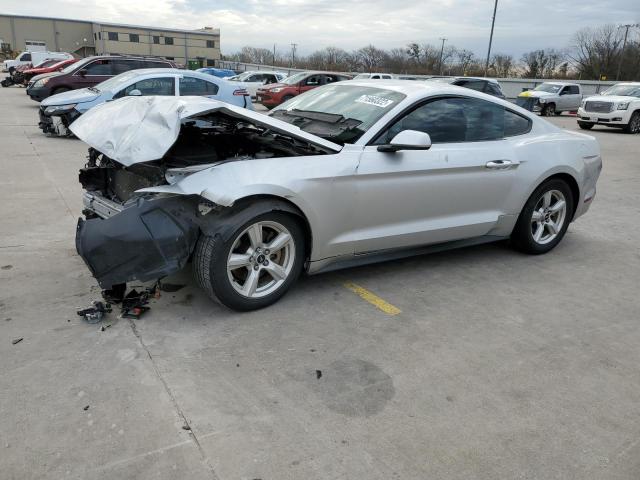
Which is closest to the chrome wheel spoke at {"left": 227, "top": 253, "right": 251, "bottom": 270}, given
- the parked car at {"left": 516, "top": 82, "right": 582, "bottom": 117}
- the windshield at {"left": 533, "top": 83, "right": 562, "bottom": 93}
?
the parked car at {"left": 516, "top": 82, "right": 582, "bottom": 117}

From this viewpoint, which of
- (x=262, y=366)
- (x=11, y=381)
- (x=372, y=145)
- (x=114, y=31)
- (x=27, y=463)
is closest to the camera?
(x=27, y=463)

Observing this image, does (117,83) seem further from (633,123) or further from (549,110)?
(549,110)

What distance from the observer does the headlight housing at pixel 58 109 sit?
11.5 m

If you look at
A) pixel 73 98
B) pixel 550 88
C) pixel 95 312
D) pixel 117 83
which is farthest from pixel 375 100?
pixel 550 88

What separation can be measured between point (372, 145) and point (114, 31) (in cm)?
9221

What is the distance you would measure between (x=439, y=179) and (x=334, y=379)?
2037 millimetres

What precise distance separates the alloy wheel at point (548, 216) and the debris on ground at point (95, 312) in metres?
3.89

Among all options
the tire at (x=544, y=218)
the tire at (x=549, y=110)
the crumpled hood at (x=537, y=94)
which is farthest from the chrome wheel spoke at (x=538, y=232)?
the tire at (x=549, y=110)

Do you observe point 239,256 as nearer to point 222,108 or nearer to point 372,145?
point 222,108

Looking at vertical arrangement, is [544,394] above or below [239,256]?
below

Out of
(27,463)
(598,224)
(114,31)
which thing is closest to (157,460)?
(27,463)

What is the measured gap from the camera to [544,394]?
9.89 feet

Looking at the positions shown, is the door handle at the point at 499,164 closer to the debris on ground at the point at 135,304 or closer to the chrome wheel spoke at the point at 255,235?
the chrome wheel spoke at the point at 255,235

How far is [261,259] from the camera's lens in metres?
3.73
